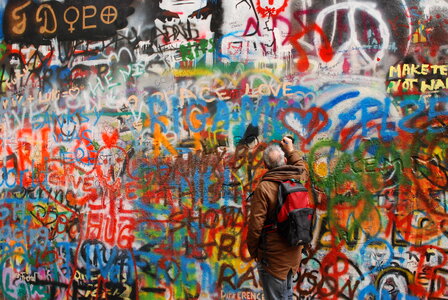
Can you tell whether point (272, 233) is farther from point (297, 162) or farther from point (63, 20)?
point (63, 20)

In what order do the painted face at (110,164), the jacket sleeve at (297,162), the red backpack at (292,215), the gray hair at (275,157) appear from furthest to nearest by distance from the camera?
1. the painted face at (110,164)
2. the jacket sleeve at (297,162)
3. the gray hair at (275,157)
4. the red backpack at (292,215)

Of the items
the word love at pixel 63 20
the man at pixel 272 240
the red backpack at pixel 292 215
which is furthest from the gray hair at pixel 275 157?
the word love at pixel 63 20

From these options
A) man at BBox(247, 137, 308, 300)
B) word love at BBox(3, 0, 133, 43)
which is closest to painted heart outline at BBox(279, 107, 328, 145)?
man at BBox(247, 137, 308, 300)

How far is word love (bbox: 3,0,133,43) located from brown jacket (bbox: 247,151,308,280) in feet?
8.83

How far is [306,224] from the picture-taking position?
3.30 metres

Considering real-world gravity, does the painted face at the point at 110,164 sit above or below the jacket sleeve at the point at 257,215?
above

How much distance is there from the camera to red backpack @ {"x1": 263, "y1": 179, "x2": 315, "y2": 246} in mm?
3256

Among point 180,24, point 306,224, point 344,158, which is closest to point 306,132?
point 344,158

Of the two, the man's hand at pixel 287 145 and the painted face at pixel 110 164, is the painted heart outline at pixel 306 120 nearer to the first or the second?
the man's hand at pixel 287 145

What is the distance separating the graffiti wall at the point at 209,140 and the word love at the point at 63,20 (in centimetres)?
2

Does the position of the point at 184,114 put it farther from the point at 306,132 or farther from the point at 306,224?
the point at 306,224

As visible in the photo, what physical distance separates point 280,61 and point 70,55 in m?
2.56

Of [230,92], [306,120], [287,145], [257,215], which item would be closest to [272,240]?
[257,215]

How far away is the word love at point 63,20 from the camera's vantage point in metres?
4.73
